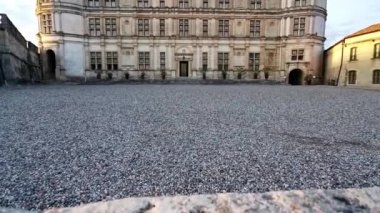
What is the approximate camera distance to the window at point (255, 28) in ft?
112

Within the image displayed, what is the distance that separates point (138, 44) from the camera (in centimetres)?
3347

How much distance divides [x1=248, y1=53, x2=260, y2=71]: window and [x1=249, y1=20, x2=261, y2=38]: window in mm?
2712

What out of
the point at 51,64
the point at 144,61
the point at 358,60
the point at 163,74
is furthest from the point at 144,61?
the point at 358,60

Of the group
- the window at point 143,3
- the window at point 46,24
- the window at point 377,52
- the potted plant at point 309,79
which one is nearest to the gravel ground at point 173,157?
the window at point 377,52

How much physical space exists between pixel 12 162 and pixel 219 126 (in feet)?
13.3

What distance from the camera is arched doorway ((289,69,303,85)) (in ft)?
112

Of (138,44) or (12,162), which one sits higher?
(138,44)

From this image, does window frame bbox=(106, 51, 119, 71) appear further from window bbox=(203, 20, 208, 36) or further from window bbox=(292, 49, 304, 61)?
window bbox=(292, 49, 304, 61)

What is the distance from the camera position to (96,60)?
33.6m

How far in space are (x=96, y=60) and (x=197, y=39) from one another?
13883 mm

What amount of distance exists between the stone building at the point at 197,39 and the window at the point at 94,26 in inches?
4.9

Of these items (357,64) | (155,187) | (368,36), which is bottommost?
(155,187)

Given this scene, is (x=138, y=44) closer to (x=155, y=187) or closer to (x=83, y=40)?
(x=83, y=40)

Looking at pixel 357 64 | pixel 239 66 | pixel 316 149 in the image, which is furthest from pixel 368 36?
pixel 316 149
